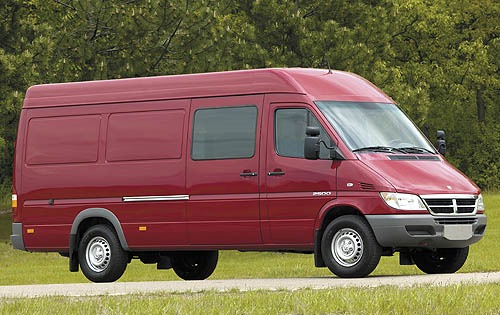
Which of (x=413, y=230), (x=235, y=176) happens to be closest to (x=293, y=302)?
(x=413, y=230)

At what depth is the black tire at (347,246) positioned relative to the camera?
635 inches

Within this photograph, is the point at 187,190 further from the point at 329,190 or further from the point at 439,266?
the point at 439,266

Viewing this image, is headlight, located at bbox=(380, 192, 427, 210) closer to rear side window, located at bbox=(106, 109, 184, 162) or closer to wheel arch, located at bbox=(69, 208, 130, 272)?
rear side window, located at bbox=(106, 109, 184, 162)

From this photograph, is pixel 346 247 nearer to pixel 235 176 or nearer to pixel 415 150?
pixel 415 150

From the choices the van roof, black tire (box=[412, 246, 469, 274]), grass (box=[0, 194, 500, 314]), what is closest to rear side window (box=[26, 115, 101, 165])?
the van roof

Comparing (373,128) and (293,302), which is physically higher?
(373,128)

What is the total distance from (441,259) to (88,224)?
4.79 m

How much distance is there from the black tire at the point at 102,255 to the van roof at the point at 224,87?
5.84 feet

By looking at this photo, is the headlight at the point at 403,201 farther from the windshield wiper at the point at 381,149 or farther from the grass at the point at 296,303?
the grass at the point at 296,303

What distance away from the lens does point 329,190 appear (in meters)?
16.4

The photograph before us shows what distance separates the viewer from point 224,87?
1745cm

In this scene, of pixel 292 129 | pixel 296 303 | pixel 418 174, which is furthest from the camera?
pixel 292 129

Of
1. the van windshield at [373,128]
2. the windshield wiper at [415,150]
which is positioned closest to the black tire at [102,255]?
the van windshield at [373,128]

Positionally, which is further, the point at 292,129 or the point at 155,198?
the point at 155,198
